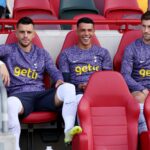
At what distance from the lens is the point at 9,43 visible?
5977mm

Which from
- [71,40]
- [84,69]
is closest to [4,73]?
[84,69]

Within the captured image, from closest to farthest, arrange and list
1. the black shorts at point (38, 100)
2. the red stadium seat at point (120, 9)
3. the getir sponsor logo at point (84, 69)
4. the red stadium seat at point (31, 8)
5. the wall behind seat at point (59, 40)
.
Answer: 1. the black shorts at point (38, 100)
2. the getir sponsor logo at point (84, 69)
3. the wall behind seat at point (59, 40)
4. the red stadium seat at point (31, 8)
5. the red stadium seat at point (120, 9)

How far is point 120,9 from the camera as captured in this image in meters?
8.38

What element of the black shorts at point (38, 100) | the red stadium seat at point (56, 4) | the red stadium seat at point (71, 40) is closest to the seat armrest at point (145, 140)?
the black shorts at point (38, 100)

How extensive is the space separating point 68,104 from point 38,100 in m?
0.43

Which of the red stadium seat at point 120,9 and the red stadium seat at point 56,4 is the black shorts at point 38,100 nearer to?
the red stadium seat at point 120,9

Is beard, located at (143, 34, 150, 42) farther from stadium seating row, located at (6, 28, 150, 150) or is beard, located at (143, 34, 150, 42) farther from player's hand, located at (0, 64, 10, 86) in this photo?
player's hand, located at (0, 64, 10, 86)

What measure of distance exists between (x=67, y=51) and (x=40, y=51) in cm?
27

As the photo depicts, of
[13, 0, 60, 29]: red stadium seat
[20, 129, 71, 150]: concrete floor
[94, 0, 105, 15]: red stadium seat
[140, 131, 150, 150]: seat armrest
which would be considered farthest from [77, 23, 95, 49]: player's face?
[94, 0, 105, 15]: red stadium seat

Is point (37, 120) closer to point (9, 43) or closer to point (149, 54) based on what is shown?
point (9, 43)

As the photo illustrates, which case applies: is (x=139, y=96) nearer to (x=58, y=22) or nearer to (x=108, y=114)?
(x=108, y=114)

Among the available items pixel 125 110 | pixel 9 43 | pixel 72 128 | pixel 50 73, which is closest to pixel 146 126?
pixel 125 110

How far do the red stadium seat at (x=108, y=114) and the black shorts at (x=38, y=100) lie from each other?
0.35m

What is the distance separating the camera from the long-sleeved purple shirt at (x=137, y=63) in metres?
5.88
